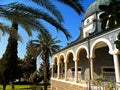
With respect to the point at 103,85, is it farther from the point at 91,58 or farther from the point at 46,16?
the point at 46,16

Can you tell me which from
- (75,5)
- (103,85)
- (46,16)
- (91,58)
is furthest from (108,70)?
(75,5)

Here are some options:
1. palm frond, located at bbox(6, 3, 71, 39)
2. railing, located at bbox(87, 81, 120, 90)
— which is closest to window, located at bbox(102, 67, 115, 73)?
railing, located at bbox(87, 81, 120, 90)

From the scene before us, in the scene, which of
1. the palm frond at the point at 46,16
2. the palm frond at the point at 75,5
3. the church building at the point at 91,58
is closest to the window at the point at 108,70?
the church building at the point at 91,58

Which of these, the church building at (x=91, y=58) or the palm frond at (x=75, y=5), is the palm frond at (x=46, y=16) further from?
the church building at (x=91, y=58)

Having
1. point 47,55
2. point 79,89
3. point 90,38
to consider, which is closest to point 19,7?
point 90,38

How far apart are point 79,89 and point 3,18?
1043 centimetres

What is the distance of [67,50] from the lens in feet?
77.4

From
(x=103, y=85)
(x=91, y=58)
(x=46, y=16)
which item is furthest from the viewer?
(x=91, y=58)

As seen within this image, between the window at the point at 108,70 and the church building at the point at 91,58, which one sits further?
the window at the point at 108,70

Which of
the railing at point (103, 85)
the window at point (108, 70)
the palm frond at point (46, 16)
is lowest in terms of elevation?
the railing at point (103, 85)

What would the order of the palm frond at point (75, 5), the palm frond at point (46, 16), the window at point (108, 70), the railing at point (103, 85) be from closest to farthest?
1. the palm frond at point (75, 5)
2. the palm frond at point (46, 16)
3. the railing at point (103, 85)
4. the window at point (108, 70)

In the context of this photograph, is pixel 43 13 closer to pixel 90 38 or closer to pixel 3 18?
pixel 3 18

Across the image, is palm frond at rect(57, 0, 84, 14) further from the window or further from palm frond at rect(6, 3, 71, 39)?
the window

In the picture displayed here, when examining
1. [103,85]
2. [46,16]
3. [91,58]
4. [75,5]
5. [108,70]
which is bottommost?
[103,85]
